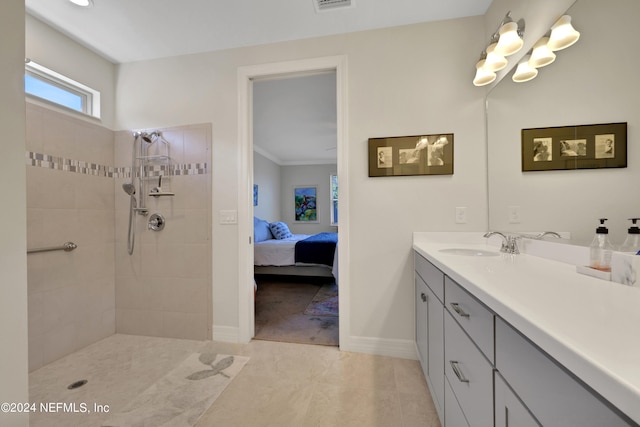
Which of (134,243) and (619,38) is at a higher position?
(619,38)

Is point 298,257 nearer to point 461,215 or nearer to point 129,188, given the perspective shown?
point 129,188

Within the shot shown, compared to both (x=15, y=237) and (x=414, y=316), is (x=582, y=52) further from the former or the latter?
(x=15, y=237)

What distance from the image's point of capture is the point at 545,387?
493 millimetres

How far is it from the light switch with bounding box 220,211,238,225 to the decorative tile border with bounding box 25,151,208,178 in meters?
0.40

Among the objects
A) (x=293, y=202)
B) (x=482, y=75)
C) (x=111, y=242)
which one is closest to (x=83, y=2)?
(x=111, y=242)

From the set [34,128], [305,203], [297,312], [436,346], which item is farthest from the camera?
[305,203]

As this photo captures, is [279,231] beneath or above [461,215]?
beneath

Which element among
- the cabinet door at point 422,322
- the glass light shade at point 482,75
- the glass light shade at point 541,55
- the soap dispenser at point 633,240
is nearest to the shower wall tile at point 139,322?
the cabinet door at point 422,322

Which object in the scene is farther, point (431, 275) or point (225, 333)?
point (225, 333)

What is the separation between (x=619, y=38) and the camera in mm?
912

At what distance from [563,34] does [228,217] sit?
7.68 feet

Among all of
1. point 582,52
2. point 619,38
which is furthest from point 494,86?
point 619,38

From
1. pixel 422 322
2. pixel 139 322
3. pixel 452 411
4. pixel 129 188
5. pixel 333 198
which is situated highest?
pixel 333 198

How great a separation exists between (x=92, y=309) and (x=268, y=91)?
2.81 metres
